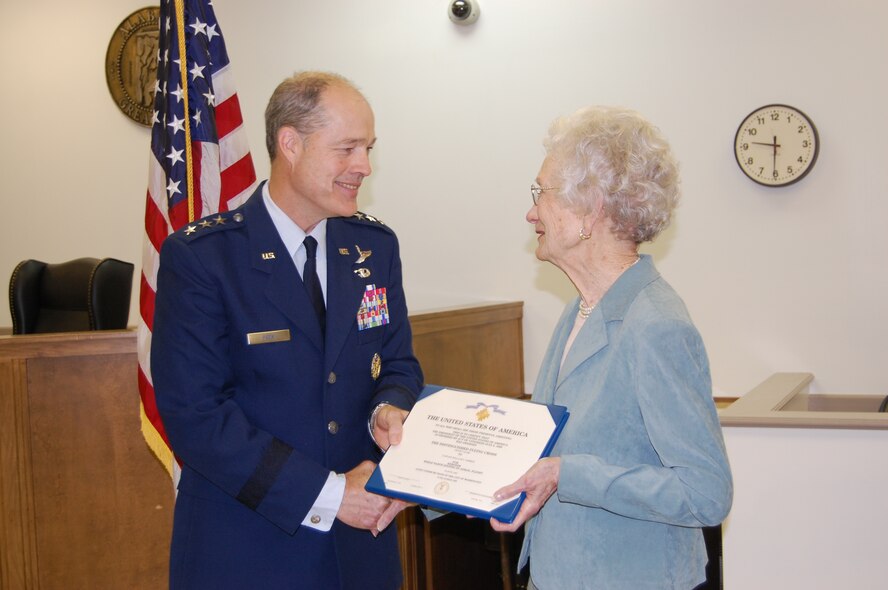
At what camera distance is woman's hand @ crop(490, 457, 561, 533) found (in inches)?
55.3

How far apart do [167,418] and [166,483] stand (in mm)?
1413

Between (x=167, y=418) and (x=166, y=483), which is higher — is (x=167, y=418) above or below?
above

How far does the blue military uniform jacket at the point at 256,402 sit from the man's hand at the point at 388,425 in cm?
5

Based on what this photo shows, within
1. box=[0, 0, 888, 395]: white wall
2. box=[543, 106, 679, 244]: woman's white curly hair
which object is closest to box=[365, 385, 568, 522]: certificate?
box=[543, 106, 679, 244]: woman's white curly hair

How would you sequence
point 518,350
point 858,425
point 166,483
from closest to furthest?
point 858,425, point 166,483, point 518,350

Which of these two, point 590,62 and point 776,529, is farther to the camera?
point 590,62

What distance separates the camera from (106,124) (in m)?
5.76

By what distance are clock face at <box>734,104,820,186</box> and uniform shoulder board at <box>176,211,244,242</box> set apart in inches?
122

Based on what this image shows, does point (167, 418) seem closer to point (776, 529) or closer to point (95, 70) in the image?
point (776, 529)

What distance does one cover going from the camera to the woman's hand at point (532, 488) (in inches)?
55.3

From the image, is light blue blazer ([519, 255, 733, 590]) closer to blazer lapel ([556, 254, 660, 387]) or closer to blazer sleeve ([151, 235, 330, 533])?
blazer lapel ([556, 254, 660, 387])

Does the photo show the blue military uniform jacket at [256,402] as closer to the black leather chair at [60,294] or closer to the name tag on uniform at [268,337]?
the name tag on uniform at [268,337]

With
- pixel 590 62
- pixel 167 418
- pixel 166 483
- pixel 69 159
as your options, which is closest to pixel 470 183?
pixel 590 62

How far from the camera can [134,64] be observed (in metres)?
5.66
